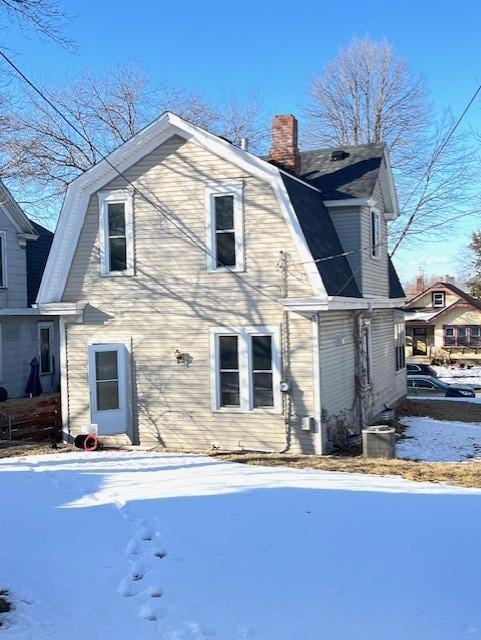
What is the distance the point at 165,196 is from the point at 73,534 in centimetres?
878

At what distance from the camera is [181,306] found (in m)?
14.3

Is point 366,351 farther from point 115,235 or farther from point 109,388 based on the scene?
point 115,235

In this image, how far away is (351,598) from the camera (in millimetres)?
5551

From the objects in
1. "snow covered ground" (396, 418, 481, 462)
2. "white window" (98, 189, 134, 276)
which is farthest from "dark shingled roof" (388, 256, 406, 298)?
"white window" (98, 189, 134, 276)

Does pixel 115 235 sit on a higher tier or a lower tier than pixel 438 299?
lower

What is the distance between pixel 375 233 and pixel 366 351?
3.19 metres

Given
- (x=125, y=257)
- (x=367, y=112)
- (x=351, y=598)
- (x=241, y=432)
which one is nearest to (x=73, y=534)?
(x=351, y=598)

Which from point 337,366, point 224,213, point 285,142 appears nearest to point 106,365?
point 224,213

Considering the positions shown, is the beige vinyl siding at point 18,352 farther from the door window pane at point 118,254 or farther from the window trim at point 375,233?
the window trim at point 375,233

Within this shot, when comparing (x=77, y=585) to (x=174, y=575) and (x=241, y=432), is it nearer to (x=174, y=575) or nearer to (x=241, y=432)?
(x=174, y=575)

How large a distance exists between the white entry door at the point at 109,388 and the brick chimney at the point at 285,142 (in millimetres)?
6757

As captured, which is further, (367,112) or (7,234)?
(367,112)

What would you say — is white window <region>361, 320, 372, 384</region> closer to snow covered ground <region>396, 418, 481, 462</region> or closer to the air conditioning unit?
snow covered ground <region>396, 418, 481, 462</region>

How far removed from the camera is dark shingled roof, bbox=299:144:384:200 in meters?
16.3
